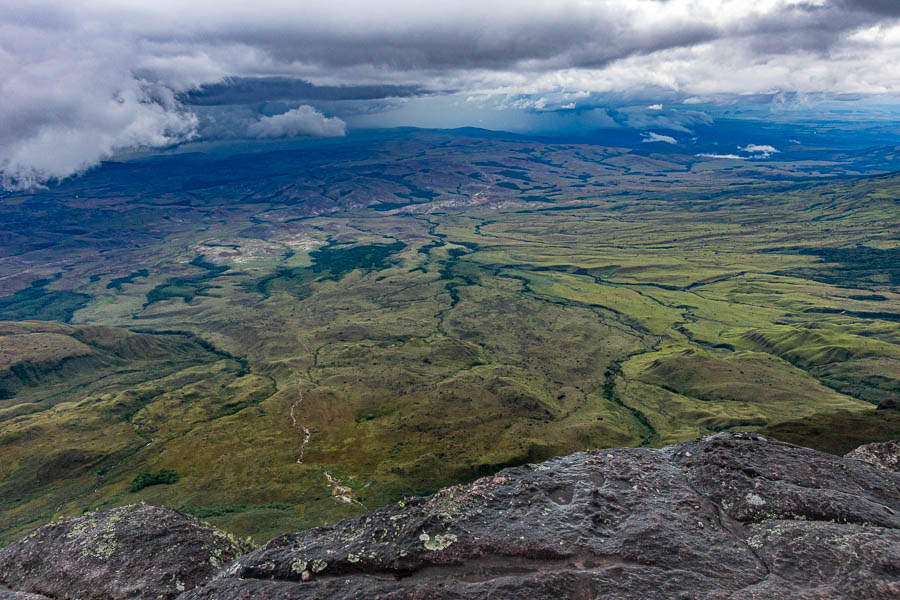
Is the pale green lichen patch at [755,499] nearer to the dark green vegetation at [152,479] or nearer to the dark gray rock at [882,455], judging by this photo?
the dark gray rock at [882,455]

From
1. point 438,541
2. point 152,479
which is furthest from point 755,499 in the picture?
point 152,479

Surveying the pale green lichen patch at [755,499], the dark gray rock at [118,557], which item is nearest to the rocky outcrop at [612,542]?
the pale green lichen patch at [755,499]

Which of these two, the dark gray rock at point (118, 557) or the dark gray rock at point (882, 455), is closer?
the dark gray rock at point (118, 557)

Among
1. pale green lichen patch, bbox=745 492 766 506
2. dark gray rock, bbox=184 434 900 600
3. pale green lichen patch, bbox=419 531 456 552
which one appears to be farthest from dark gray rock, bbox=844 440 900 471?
pale green lichen patch, bbox=419 531 456 552

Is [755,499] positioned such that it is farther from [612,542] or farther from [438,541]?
[438,541]

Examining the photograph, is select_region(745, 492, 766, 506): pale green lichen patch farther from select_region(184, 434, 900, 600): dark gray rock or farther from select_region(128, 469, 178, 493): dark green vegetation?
select_region(128, 469, 178, 493): dark green vegetation

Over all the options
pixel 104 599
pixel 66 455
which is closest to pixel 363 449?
pixel 66 455

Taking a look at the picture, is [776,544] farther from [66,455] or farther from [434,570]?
[66,455]
